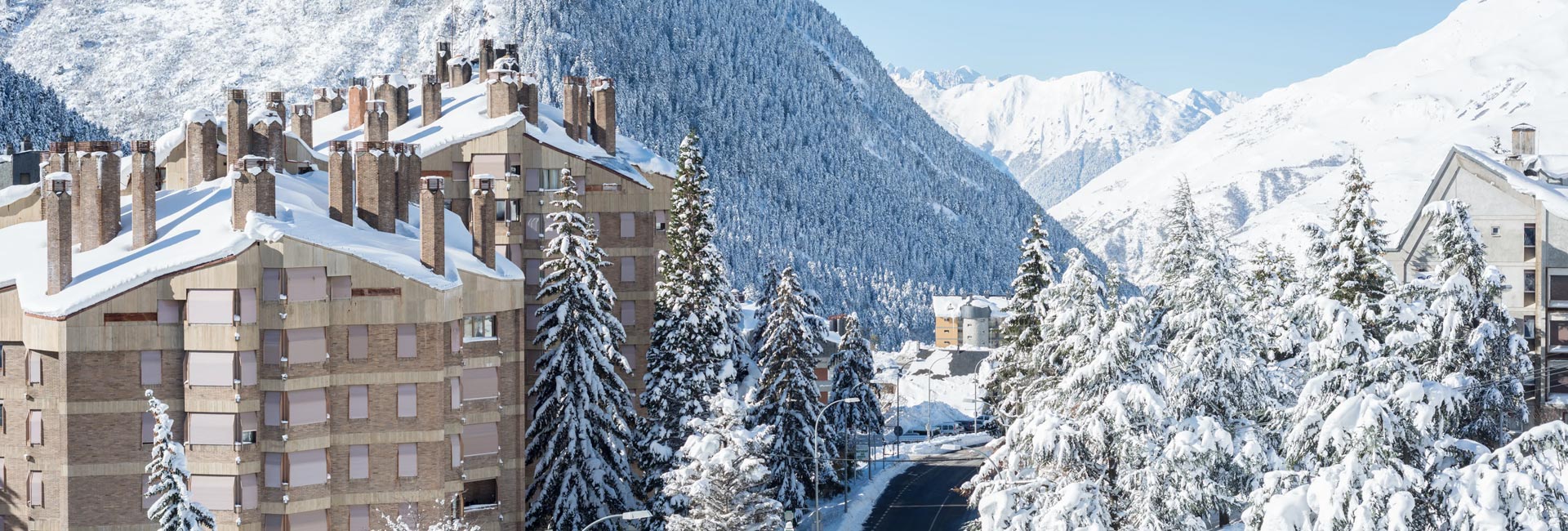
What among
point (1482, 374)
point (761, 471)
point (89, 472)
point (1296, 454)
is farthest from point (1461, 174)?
point (89, 472)

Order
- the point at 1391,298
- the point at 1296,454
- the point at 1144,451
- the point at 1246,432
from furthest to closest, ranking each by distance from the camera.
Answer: the point at 1246,432 → the point at 1144,451 → the point at 1391,298 → the point at 1296,454

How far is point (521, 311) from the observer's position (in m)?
67.4

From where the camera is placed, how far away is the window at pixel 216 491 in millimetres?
55875

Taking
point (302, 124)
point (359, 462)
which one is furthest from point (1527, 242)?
point (302, 124)

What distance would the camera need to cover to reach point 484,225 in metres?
64.3

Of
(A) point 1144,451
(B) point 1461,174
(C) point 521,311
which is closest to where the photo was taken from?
(A) point 1144,451

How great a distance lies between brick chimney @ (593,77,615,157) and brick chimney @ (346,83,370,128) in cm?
1092

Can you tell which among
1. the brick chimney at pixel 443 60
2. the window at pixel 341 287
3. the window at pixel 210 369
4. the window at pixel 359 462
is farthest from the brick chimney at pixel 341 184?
the brick chimney at pixel 443 60

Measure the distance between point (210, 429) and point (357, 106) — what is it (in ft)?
105

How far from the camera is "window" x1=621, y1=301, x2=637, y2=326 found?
265 ft

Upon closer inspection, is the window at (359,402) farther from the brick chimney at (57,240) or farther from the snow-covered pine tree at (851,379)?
the snow-covered pine tree at (851,379)

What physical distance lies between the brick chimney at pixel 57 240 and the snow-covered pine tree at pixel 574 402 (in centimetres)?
1831

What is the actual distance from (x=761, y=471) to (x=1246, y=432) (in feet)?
74.9

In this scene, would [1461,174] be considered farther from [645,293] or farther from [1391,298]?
[1391,298]
